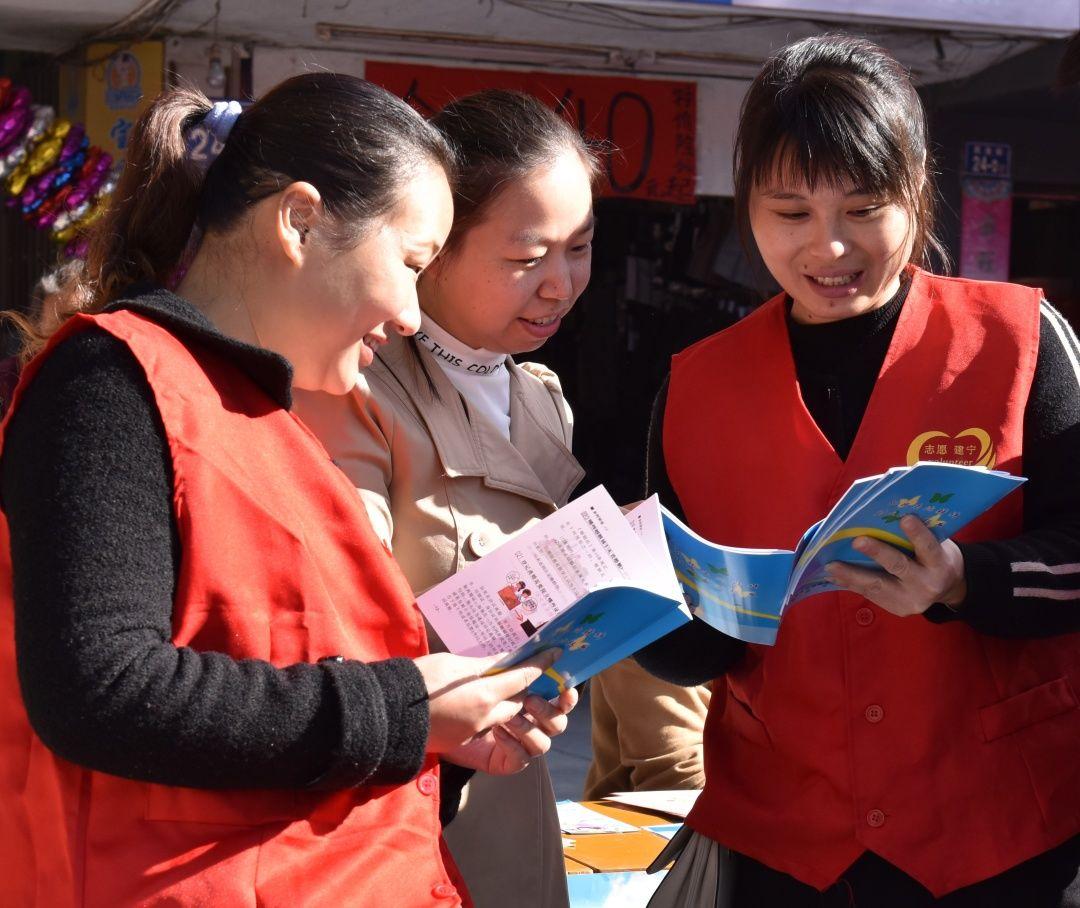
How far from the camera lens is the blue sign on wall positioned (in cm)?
658

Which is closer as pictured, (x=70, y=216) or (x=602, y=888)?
(x=602, y=888)

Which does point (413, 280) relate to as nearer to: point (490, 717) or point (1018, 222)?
point (490, 717)

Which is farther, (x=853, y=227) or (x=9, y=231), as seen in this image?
(x=9, y=231)

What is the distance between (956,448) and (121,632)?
104cm

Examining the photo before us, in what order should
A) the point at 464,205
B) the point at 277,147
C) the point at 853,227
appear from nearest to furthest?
1. the point at 277,147
2. the point at 853,227
3. the point at 464,205

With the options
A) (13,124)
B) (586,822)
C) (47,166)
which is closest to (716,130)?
(47,166)

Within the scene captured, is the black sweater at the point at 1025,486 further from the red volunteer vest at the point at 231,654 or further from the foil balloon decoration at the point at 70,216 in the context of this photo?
the foil balloon decoration at the point at 70,216

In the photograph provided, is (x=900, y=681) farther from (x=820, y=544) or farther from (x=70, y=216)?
(x=70, y=216)

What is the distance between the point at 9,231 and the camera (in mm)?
6156

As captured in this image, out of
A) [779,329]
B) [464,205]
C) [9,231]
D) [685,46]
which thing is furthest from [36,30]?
[779,329]

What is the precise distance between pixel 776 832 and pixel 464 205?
0.96m

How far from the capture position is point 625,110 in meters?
5.86

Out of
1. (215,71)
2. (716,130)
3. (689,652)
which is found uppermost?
(215,71)

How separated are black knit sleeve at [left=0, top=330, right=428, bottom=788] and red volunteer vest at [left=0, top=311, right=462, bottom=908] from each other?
0.09ft
